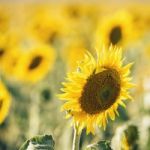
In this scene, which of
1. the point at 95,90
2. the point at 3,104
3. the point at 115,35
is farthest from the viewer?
the point at 115,35

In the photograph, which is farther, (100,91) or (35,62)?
(35,62)

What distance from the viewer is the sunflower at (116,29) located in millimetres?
2092

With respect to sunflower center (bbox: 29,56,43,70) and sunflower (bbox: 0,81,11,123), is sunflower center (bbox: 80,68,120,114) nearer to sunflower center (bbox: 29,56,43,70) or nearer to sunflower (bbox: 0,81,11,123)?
sunflower (bbox: 0,81,11,123)

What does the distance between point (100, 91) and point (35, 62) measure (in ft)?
2.15

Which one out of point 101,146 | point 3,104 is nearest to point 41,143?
point 101,146

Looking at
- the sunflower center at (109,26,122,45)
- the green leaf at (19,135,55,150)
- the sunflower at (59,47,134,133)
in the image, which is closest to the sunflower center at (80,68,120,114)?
the sunflower at (59,47,134,133)

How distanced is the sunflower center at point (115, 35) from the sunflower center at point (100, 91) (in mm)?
517

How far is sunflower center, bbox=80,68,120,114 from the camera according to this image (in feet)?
5.05

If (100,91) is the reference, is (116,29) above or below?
above

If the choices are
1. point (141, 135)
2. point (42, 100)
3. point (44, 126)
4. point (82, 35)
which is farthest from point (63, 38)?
point (141, 135)

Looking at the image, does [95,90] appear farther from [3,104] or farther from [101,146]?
[3,104]

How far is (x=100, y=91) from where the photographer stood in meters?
1.54

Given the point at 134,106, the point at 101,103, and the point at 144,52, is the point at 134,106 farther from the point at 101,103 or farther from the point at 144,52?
the point at 101,103

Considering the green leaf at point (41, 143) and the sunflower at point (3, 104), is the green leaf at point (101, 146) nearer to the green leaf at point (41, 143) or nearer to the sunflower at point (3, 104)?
the green leaf at point (41, 143)
